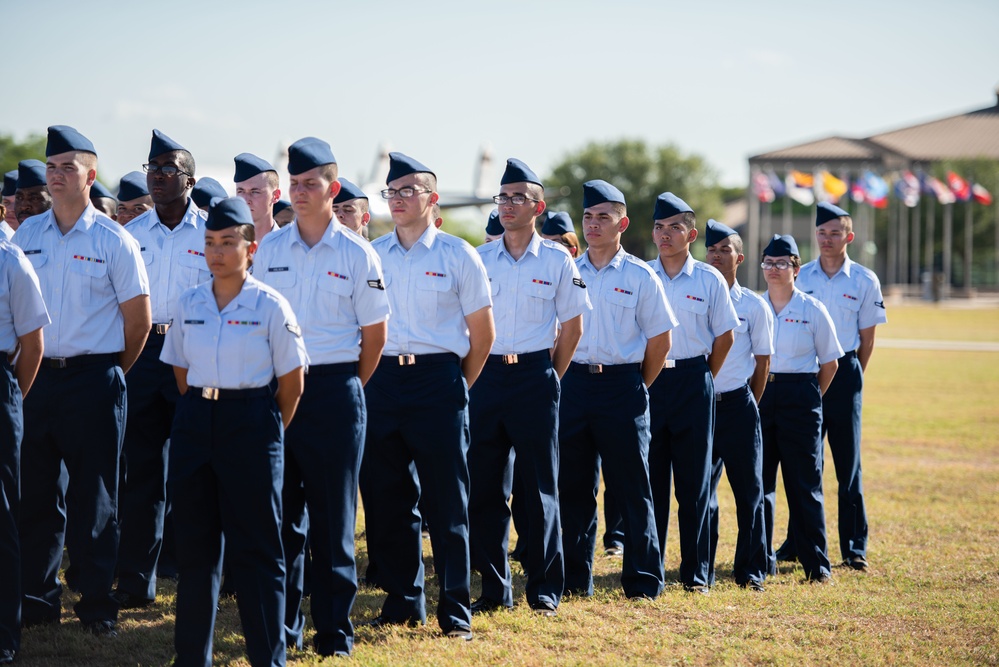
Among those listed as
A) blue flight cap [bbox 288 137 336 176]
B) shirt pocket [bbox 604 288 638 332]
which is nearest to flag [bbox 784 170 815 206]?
shirt pocket [bbox 604 288 638 332]

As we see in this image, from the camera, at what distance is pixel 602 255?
259 inches

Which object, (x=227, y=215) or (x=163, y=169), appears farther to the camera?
(x=163, y=169)

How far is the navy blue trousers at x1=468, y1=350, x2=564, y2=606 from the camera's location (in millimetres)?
5941

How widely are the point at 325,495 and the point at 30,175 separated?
3339 millimetres

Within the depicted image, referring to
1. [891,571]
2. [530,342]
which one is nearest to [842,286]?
[891,571]

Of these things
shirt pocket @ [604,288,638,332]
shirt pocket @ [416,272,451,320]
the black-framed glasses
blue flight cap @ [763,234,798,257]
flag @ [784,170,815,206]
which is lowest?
shirt pocket @ [604,288,638,332]

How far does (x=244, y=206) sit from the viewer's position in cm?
467

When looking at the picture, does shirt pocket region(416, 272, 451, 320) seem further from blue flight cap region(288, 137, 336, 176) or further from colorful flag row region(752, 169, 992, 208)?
colorful flag row region(752, 169, 992, 208)

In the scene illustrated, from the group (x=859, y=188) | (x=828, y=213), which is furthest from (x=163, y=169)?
(x=859, y=188)

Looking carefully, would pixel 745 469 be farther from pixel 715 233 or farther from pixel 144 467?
pixel 144 467

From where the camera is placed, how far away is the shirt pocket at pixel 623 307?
6.32m

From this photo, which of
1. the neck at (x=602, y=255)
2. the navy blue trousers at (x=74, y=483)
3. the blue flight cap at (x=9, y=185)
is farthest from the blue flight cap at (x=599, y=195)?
the blue flight cap at (x=9, y=185)

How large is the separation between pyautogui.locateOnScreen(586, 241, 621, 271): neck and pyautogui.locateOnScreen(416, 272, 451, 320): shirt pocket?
4.62ft

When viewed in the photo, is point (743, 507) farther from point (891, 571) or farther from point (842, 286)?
point (842, 286)
